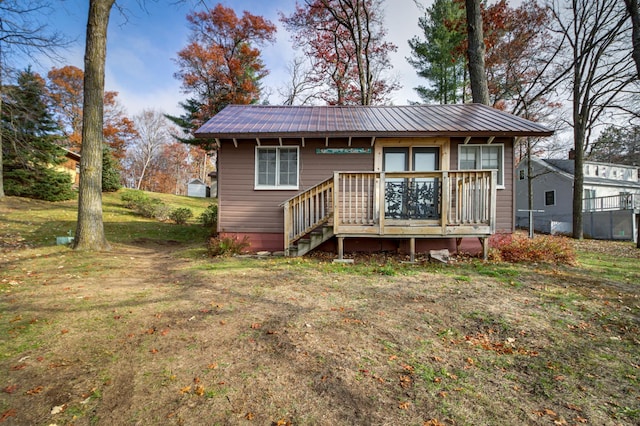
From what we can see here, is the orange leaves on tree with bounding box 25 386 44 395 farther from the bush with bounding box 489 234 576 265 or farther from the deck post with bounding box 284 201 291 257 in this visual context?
the bush with bounding box 489 234 576 265

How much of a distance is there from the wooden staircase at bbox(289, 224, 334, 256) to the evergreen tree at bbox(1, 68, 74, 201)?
1705 centimetres

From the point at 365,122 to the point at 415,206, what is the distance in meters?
3.17

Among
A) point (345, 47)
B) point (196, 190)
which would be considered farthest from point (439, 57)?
point (196, 190)

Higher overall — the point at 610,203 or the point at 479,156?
the point at 479,156

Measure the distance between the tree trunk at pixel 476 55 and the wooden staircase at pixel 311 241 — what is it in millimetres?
9056

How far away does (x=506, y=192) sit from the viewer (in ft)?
27.5

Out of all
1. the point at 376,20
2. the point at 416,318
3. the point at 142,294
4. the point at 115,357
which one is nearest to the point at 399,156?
the point at 416,318

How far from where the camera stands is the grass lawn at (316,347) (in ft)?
7.39

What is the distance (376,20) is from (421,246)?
17.0 meters

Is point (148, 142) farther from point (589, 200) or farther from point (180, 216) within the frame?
point (589, 200)

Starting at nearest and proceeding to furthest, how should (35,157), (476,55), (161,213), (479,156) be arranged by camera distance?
(479,156) < (476,55) < (161,213) < (35,157)

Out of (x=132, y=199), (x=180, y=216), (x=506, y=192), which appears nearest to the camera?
(x=506, y=192)

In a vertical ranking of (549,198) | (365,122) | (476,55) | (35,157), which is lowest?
(549,198)

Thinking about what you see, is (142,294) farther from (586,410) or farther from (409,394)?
(586,410)
